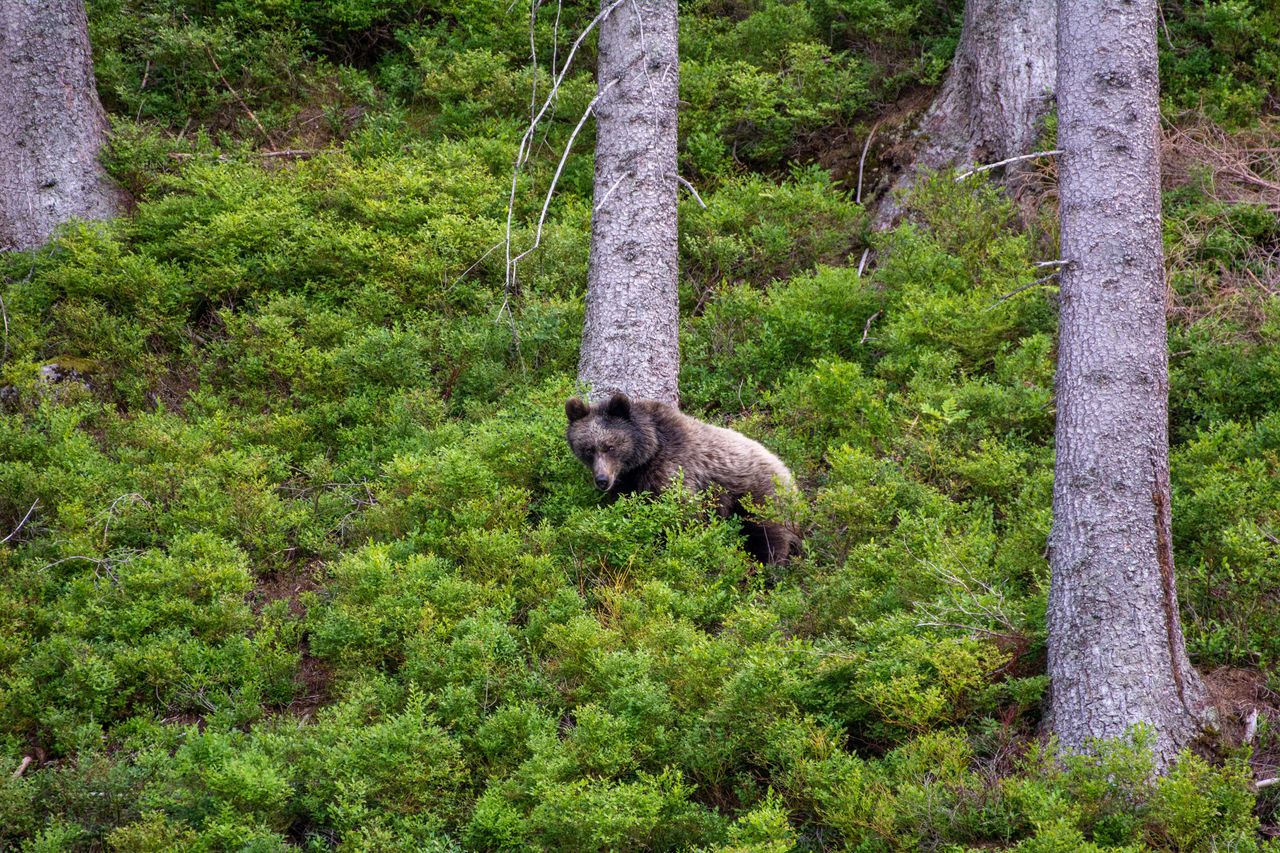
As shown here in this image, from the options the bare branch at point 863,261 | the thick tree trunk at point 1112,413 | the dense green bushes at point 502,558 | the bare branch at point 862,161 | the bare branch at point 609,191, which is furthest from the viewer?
the bare branch at point 862,161

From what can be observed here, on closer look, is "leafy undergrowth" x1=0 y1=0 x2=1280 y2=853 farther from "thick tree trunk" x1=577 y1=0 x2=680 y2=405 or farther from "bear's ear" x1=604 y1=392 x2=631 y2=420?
A: "thick tree trunk" x1=577 y1=0 x2=680 y2=405

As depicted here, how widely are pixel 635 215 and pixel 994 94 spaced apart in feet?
16.0

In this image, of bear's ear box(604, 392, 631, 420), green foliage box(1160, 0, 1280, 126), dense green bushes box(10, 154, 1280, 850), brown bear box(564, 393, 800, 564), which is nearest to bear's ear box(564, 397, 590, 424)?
brown bear box(564, 393, 800, 564)

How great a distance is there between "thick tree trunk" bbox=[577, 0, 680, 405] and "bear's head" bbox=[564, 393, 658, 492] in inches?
24.3

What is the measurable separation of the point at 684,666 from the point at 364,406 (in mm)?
5153

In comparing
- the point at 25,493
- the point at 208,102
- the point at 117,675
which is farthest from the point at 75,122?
the point at 117,675

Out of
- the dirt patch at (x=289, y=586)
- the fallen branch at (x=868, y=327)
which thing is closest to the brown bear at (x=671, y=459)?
the fallen branch at (x=868, y=327)

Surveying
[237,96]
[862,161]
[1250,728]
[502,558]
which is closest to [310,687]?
[502,558]

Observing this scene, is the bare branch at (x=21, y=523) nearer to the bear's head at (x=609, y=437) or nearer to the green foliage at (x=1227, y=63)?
the bear's head at (x=609, y=437)

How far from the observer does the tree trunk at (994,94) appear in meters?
12.0

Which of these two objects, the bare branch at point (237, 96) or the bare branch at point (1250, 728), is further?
the bare branch at point (237, 96)

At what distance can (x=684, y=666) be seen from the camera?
6.87 metres

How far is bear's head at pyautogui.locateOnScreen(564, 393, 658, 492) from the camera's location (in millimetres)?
8945

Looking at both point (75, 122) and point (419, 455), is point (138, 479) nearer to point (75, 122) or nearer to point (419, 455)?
point (419, 455)
